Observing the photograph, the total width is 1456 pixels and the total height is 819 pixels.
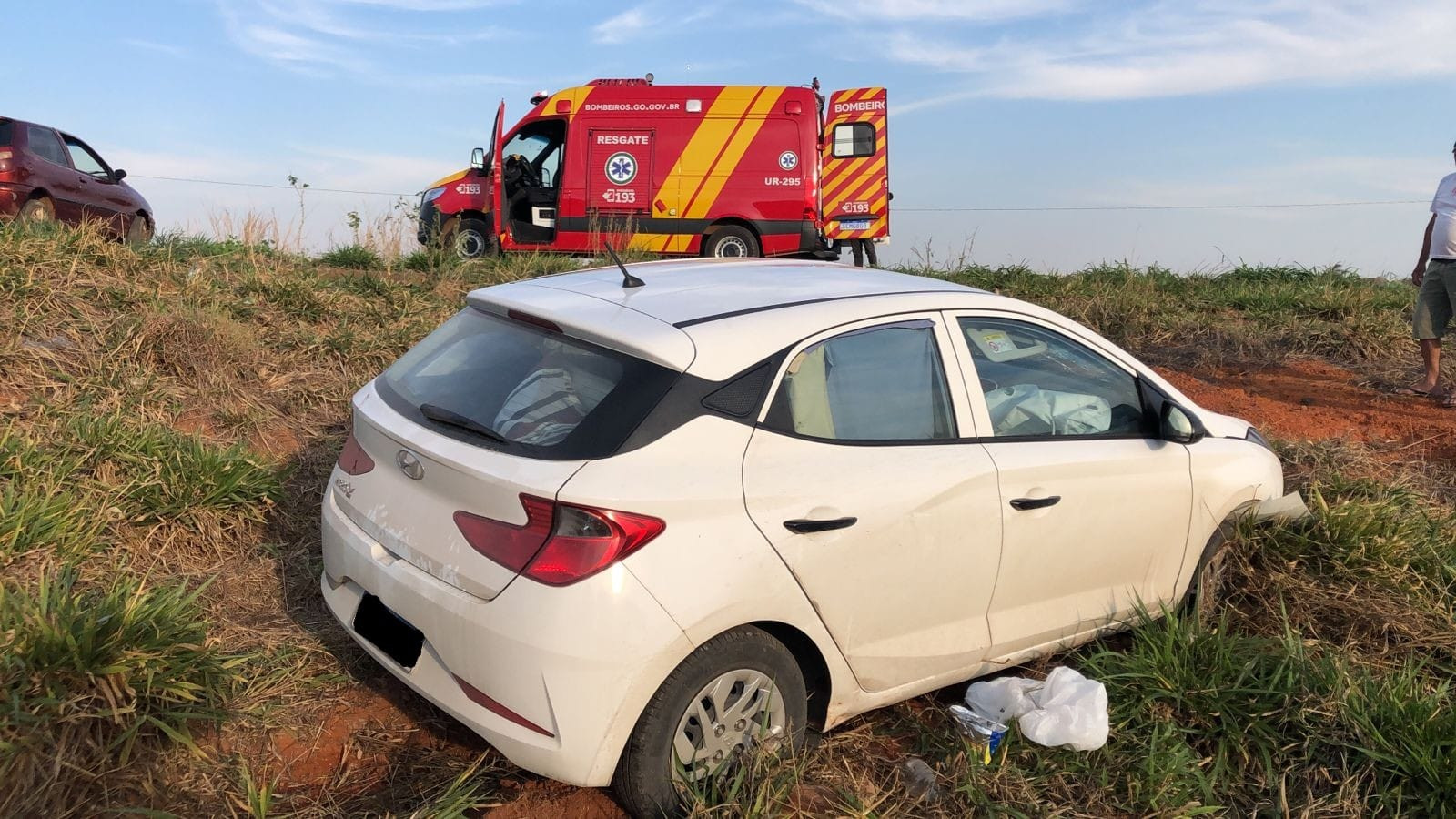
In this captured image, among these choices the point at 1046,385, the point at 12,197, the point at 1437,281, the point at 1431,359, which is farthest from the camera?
the point at 12,197

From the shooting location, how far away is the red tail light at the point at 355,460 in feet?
9.62

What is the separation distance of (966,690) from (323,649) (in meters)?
2.17

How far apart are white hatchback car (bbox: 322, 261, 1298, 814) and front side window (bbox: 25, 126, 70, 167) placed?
364 inches

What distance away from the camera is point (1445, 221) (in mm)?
6762

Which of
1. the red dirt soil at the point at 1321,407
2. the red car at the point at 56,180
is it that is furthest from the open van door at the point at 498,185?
the red dirt soil at the point at 1321,407

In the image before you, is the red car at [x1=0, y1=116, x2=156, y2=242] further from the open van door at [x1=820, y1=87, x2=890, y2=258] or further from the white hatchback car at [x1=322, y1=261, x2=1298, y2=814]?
the open van door at [x1=820, y1=87, x2=890, y2=258]

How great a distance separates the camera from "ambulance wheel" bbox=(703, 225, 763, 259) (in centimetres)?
1281

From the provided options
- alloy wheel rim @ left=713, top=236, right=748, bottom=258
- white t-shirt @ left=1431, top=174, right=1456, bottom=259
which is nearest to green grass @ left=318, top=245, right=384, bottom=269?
alloy wheel rim @ left=713, top=236, right=748, bottom=258

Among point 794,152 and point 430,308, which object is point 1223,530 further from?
point 794,152

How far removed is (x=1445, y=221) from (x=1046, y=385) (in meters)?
5.13

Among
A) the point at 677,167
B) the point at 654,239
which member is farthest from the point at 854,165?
the point at 654,239

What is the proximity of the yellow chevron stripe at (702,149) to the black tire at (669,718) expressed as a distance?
415 inches

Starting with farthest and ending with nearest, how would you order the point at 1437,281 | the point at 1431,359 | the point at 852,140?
the point at 852,140, the point at 1431,359, the point at 1437,281

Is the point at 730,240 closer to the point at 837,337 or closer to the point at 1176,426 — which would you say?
the point at 1176,426
